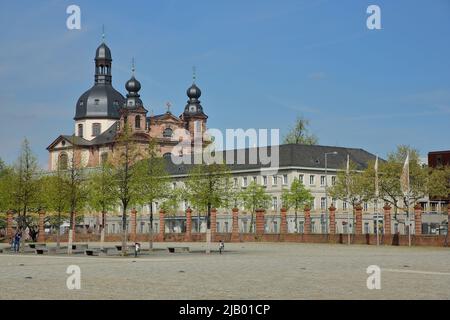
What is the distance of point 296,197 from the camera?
106 m

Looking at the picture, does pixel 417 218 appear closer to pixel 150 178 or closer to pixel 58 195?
pixel 150 178

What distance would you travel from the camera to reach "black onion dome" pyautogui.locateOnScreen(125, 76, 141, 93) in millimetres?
158625

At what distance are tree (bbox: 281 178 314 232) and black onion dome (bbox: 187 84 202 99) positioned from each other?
60.8 meters

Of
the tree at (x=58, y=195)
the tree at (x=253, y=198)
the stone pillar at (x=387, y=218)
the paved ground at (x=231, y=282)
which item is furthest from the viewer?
the tree at (x=253, y=198)

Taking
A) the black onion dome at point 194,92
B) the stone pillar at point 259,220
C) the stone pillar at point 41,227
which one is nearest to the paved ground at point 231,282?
the stone pillar at point 259,220

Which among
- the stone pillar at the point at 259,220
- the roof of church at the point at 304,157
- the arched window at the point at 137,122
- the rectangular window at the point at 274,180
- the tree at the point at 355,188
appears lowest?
the stone pillar at the point at 259,220

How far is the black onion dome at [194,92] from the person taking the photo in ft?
542

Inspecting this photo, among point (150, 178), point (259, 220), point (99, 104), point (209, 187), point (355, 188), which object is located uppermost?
point (99, 104)

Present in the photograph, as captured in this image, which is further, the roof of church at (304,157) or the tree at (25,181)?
the roof of church at (304,157)

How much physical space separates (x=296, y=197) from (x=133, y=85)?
62.1 meters

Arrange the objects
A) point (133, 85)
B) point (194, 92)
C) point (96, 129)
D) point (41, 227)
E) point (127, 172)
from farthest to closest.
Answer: point (96, 129) < point (194, 92) < point (133, 85) < point (41, 227) < point (127, 172)

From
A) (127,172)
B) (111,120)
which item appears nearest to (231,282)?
(127,172)

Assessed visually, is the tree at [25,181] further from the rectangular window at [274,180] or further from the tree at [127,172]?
the rectangular window at [274,180]
